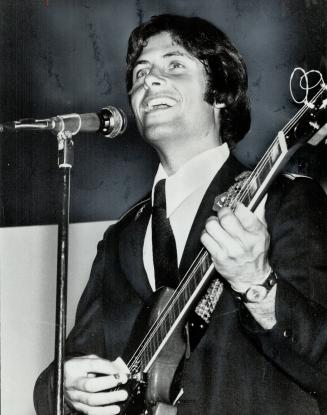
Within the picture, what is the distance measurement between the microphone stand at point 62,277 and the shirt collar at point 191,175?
274 mm

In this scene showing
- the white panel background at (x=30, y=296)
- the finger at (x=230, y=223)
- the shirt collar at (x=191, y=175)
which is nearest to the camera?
the finger at (x=230, y=223)

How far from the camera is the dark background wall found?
1073 mm

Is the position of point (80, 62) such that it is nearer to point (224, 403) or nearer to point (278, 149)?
point (278, 149)

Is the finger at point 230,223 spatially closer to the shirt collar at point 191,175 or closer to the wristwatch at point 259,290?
the wristwatch at point 259,290

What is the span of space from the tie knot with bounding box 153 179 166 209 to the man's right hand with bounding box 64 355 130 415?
12.8 inches

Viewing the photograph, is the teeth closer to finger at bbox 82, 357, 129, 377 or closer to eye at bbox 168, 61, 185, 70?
eye at bbox 168, 61, 185, 70

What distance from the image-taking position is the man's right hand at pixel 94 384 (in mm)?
1072

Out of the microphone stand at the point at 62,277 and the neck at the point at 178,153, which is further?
the neck at the point at 178,153

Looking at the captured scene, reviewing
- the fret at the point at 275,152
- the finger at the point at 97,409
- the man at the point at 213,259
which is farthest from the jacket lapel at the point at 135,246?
the fret at the point at 275,152

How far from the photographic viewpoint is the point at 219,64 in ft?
3.73

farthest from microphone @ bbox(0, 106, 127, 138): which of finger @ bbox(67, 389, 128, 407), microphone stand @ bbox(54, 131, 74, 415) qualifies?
finger @ bbox(67, 389, 128, 407)

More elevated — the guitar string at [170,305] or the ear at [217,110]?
the ear at [217,110]

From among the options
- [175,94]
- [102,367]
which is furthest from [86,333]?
[175,94]

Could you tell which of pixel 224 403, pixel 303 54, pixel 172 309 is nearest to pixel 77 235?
pixel 172 309
